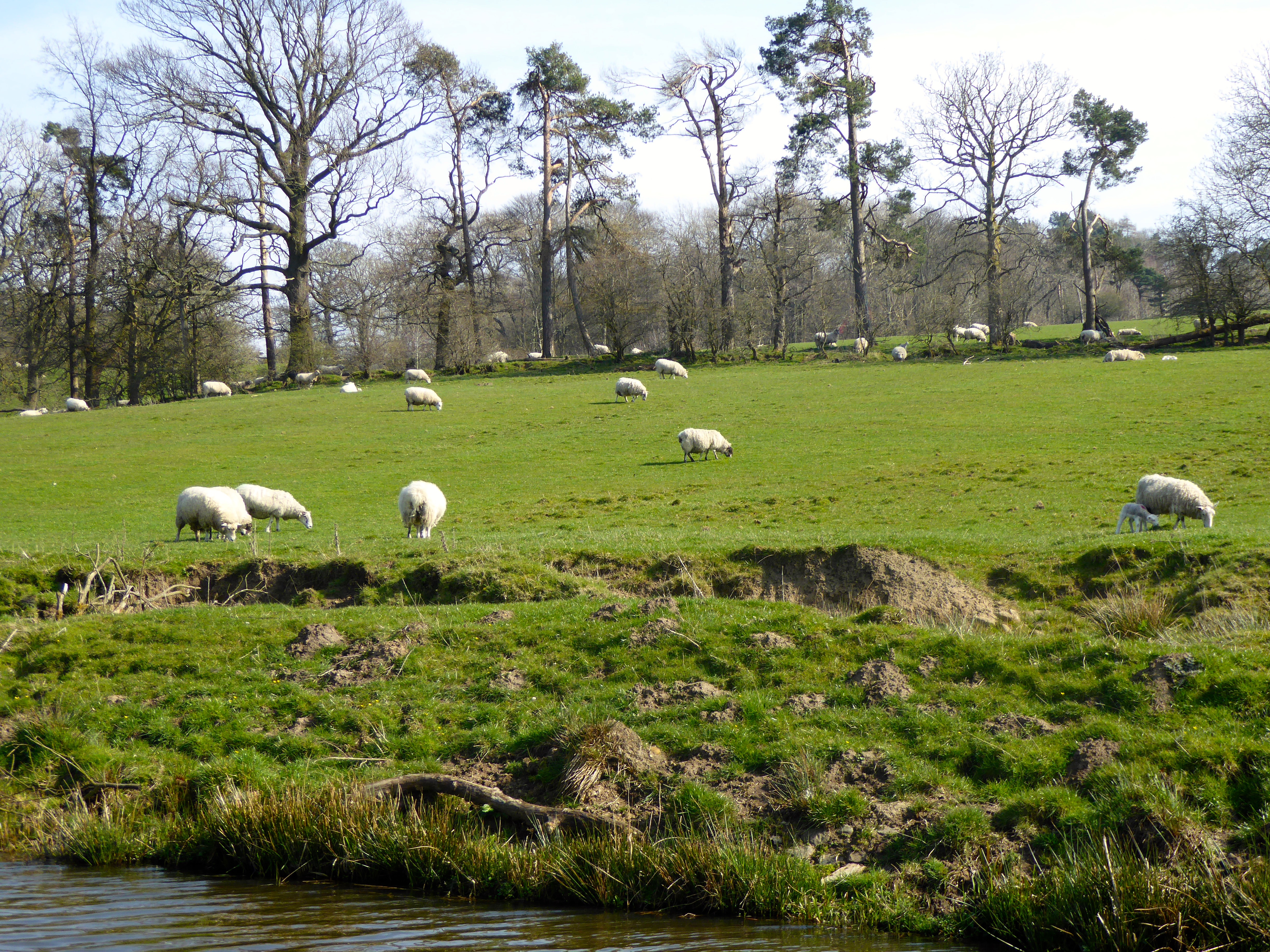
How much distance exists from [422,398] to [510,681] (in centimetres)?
3234

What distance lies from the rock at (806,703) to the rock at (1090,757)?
2427 mm

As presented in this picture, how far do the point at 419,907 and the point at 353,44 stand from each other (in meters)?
59.2

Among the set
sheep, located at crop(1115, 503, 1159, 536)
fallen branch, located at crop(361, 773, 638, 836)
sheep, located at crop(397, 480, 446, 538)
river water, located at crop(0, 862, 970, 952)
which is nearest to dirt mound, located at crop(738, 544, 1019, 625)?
sheep, located at crop(1115, 503, 1159, 536)

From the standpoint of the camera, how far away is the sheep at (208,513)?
66.6ft

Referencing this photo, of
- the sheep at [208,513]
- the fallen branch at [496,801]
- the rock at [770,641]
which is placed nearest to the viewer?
the fallen branch at [496,801]

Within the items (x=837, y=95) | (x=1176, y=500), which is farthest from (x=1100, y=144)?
(x=1176, y=500)

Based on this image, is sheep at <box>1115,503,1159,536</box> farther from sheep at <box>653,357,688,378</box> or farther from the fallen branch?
sheep at <box>653,357,688,378</box>

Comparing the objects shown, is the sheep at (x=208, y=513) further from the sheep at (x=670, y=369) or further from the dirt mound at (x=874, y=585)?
the sheep at (x=670, y=369)

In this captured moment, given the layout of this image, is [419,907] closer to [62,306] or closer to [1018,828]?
[1018,828]

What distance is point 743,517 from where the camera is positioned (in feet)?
69.2

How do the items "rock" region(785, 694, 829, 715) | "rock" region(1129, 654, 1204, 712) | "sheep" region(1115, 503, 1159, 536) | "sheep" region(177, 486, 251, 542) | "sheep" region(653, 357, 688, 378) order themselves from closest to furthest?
"rock" region(1129, 654, 1204, 712), "rock" region(785, 694, 829, 715), "sheep" region(1115, 503, 1159, 536), "sheep" region(177, 486, 251, 542), "sheep" region(653, 357, 688, 378)

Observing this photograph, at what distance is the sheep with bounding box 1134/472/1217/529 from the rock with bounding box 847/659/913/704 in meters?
10.6

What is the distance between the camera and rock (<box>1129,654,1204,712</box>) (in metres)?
9.09

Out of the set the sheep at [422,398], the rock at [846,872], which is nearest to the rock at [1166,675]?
the rock at [846,872]
